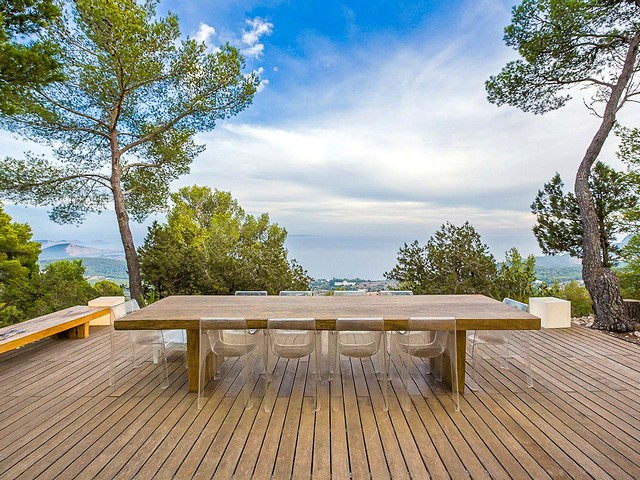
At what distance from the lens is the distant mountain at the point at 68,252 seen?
8.48 meters

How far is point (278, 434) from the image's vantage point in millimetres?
2293

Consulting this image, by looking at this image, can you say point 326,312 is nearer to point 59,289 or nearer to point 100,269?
point 59,289

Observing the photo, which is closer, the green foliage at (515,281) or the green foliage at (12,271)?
the green foliage at (515,281)

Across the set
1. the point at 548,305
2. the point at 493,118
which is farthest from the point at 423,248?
the point at 493,118

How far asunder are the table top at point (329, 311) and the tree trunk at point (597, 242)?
2.65 metres

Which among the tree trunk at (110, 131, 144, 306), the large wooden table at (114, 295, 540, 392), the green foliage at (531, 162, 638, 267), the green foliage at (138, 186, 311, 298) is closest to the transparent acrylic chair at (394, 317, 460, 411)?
the large wooden table at (114, 295, 540, 392)

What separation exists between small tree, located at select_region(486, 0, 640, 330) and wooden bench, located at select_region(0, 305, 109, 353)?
7.12 meters

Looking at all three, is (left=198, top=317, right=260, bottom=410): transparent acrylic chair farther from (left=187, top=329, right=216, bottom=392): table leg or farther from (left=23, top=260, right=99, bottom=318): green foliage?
(left=23, top=260, right=99, bottom=318): green foliage

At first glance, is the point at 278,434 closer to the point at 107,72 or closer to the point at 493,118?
the point at 107,72

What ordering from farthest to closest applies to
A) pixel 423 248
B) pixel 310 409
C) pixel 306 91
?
pixel 306 91 < pixel 423 248 < pixel 310 409

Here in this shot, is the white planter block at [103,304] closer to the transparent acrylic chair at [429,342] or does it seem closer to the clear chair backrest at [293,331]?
the clear chair backrest at [293,331]

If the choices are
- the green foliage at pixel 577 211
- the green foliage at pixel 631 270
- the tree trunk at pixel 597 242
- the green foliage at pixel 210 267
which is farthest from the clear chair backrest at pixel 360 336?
the green foliage at pixel 631 270

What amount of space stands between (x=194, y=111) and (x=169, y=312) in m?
5.00

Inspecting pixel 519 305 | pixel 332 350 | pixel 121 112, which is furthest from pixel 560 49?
pixel 121 112
